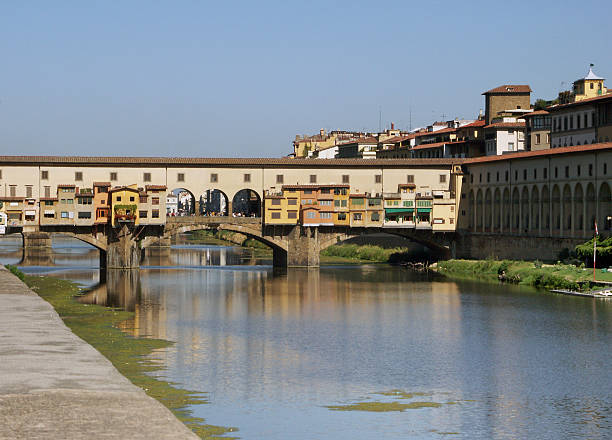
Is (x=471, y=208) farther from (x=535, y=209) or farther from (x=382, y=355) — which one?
(x=382, y=355)

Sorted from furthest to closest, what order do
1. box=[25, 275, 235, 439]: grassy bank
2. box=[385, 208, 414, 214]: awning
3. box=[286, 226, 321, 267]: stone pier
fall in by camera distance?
box=[385, 208, 414, 214]: awning
box=[286, 226, 321, 267]: stone pier
box=[25, 275, 235, 439]: grassy bank

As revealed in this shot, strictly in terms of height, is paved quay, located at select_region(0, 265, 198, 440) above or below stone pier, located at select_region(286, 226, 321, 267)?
below

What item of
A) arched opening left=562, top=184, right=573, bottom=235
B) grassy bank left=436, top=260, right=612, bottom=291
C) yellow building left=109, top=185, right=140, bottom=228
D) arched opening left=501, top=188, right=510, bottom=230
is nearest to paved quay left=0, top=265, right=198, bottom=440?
grassy bank left=436, top=260, right=612, bottom=291

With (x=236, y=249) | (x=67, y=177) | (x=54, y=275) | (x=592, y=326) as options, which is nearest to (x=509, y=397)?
(x=592, y=326)

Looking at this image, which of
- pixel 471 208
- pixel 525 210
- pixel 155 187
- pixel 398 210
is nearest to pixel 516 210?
pixel 525 210

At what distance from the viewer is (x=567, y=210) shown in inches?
2972

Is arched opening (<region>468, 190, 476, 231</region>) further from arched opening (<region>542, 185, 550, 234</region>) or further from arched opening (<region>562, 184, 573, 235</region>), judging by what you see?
arched opening (<region>562, 184, 573, 235</region>)

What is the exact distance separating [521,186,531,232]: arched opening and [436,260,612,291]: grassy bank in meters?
3.38

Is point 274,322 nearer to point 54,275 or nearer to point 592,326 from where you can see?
point 592,326

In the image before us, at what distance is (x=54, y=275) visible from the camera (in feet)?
260

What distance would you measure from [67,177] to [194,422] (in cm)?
6287

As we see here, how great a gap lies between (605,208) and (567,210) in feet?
17.9

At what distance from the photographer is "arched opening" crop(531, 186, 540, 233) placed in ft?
261

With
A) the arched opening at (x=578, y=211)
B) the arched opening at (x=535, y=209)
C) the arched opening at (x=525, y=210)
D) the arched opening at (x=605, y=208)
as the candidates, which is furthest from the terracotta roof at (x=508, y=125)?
the arched opening at (x=605, y=208)
